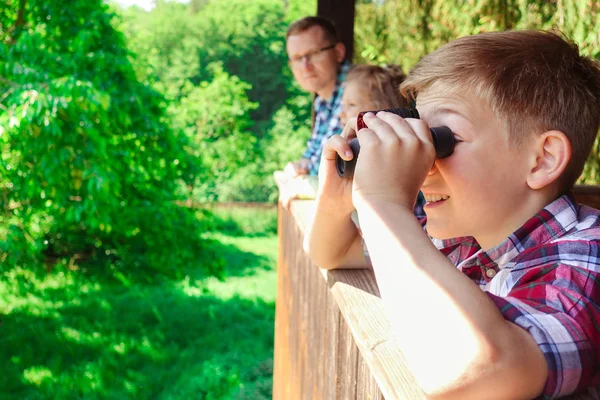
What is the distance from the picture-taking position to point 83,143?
4582 millimetres

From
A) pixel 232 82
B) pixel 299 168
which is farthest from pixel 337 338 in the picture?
pixel 232 82

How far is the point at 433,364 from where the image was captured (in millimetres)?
767

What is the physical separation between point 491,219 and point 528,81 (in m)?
0.25

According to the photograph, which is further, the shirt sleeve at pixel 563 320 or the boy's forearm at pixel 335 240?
the boy's forearm at pixel 335 240

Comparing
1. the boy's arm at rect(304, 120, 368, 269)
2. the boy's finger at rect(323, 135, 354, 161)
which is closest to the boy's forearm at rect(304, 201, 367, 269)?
the boy's arm at rect(304, 120, 368, 269)

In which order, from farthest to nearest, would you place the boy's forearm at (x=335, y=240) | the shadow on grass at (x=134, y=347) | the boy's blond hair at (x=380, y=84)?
the shadow on grass at (x=134, y=347) → the boy's blond hair at (x=380, y=84) → the boy's forearm at (x=335, y=240)

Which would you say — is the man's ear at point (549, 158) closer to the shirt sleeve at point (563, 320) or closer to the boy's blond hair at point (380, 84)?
the shirt sleeve at point (563, 320)

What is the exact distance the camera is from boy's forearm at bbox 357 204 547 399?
733 millimetres

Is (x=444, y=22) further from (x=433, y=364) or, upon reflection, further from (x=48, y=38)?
(x=433, y=364)

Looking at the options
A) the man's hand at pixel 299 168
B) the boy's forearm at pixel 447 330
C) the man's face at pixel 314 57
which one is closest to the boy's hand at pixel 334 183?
the boy's forearm at pixel 447 330

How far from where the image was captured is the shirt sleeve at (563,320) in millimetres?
779

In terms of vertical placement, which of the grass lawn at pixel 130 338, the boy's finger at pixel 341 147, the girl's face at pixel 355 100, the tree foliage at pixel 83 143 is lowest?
the grass lawn at pixel 130 338

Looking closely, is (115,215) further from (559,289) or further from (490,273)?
(559,289)

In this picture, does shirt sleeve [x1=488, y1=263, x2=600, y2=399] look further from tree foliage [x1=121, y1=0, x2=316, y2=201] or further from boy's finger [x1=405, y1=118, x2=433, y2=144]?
tree foliage [x1=121, y1=0, x2=316, y2=201]
